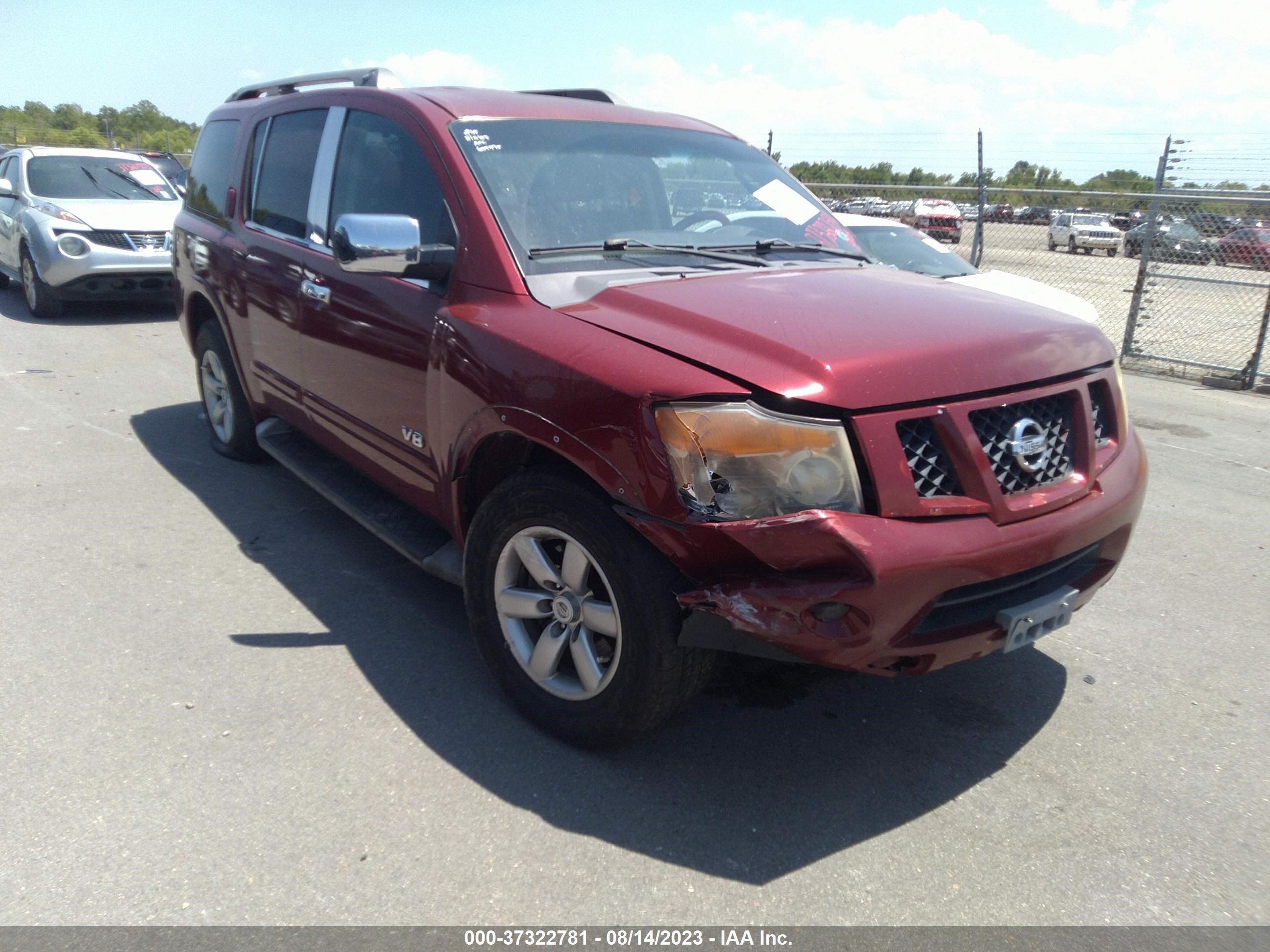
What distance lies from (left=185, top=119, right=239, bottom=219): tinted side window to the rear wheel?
215 inches

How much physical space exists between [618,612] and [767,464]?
2.00ft

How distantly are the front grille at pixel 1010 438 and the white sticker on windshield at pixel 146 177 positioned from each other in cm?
1174

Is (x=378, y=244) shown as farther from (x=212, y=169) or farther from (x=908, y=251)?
(x=908, y=251)

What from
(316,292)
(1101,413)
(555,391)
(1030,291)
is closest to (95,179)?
(316,292)

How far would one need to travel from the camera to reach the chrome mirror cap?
3.01 metres

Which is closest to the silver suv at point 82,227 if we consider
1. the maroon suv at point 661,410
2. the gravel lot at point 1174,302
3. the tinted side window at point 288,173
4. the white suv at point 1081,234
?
the tinted side window at point 288,173

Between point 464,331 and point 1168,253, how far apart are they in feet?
32.4

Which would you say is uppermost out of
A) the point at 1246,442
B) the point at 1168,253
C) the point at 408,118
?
the point at 408,118

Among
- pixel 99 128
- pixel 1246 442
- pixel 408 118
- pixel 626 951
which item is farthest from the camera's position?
pixel 99 128

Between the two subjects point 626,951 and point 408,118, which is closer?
point 626,951

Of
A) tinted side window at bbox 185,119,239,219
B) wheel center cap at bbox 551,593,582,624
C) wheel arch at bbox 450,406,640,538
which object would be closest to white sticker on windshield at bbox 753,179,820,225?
wheel arch at bbox 450,406,640,538

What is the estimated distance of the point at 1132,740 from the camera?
307 centimetres

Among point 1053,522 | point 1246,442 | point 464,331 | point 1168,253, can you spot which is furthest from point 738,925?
point 1168,253

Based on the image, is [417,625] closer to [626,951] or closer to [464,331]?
[464,331]
